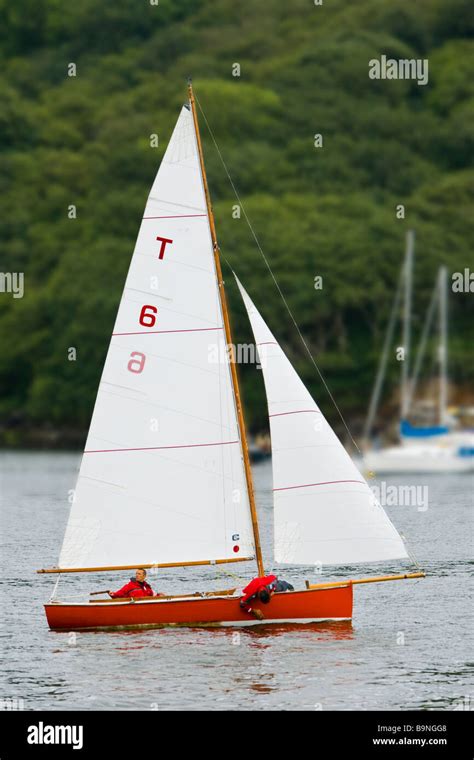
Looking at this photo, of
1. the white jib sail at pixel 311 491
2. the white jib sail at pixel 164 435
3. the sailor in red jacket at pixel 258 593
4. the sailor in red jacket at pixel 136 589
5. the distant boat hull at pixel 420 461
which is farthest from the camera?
the distant boat hull at pixel 420 461

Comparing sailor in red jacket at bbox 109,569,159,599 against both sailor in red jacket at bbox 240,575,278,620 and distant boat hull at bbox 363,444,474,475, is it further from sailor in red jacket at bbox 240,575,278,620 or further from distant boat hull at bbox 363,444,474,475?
distant boat hull at bbox 363,444,474,475

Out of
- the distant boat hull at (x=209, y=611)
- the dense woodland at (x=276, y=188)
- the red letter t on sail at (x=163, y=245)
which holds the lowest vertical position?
the distant boat hull at (x=209, y=611)

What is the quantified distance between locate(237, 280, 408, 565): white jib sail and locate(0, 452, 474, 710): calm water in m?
2.12

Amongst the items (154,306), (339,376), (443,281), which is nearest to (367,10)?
(339,376)

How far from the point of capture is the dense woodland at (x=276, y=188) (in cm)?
12862

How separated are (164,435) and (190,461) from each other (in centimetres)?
89

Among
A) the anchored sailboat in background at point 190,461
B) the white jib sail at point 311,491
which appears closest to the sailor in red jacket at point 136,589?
the anchored sailboat in background at point 190,461

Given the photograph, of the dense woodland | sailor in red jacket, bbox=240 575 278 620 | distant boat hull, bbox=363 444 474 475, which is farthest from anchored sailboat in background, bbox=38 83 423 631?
the dense woodland

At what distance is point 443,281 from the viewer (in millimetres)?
107625

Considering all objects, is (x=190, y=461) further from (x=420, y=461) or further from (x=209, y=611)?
(x=420, y=461)

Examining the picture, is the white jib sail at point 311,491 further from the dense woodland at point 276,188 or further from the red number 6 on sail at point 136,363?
the dense woodland at point 276,188

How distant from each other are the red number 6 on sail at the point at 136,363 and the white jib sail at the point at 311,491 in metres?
2.82
